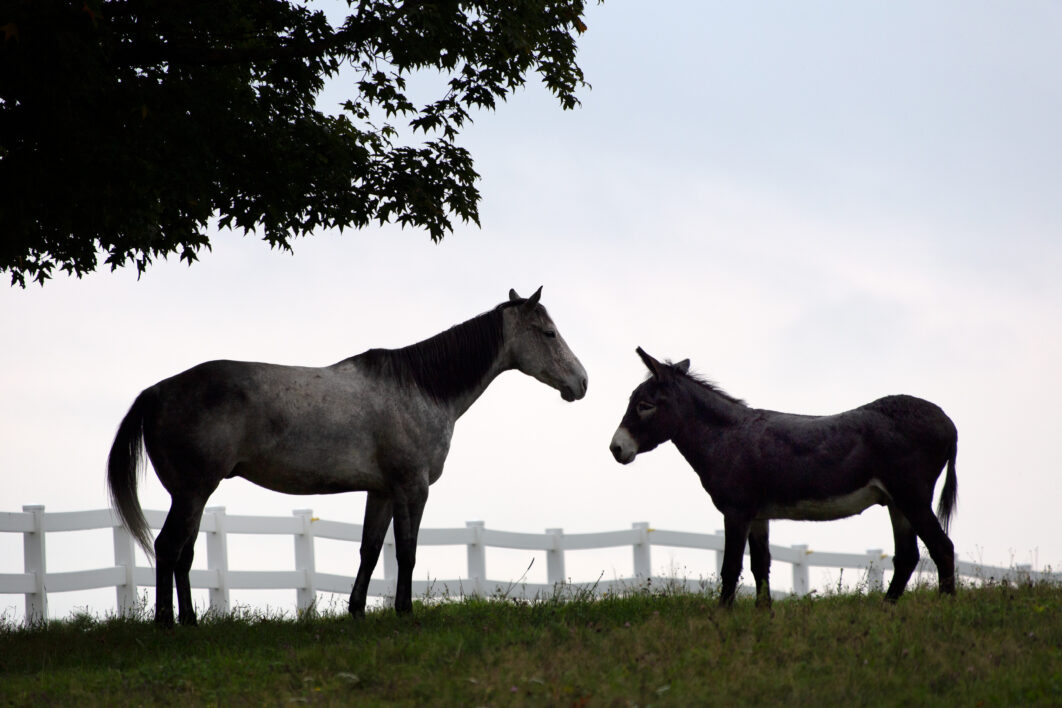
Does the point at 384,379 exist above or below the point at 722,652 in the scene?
above

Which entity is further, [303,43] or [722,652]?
[303,43]

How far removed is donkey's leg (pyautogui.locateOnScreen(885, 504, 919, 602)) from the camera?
10102 mm

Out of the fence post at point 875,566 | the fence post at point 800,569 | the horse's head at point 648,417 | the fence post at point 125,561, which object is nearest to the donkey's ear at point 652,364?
the horse's head at point 648,417

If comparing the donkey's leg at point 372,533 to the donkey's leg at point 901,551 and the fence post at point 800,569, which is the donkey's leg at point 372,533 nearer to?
the donkey's leg at point 901,551

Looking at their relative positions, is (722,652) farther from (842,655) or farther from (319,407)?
(319,407)

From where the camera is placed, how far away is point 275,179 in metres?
13.2

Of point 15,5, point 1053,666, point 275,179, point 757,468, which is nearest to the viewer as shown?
point 1053,666

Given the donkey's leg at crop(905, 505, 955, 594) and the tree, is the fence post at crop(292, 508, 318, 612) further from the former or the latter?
the donkey's leg at crop(905, 505, 955, 594)

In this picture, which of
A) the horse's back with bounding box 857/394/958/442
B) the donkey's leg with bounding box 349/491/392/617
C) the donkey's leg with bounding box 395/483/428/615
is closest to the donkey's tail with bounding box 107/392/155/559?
the donkey's leg with bounding box 349/491/392/617

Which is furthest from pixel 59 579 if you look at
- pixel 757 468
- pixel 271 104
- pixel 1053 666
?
pixel 1053 666

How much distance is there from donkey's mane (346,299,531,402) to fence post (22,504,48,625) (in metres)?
5.26

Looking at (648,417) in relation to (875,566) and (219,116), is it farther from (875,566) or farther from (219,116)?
(875,566)

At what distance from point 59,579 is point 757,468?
28.8 feet

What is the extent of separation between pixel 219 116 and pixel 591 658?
7.56 m
